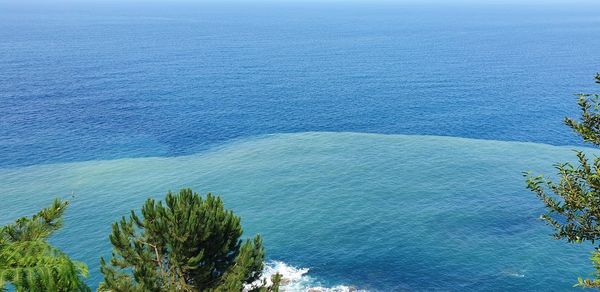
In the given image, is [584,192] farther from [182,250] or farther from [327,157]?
[327,157]

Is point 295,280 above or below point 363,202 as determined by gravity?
below

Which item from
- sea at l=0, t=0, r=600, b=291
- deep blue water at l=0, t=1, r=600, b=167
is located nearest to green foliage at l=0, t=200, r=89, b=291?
sea at l=0, t=0, r=600, b=291

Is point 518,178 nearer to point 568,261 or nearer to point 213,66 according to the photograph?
point 568,261

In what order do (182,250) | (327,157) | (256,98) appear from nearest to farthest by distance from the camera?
(182,250), (327,157), (256,98)

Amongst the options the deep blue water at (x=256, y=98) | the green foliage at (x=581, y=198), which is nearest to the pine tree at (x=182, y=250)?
the green foliage at (x=581, y=198)

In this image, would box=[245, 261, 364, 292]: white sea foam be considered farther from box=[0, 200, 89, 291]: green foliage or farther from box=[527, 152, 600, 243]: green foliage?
box=[0, 200, 89, 291]: green foliage

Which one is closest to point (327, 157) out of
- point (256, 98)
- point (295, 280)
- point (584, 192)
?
point (295, 280)
